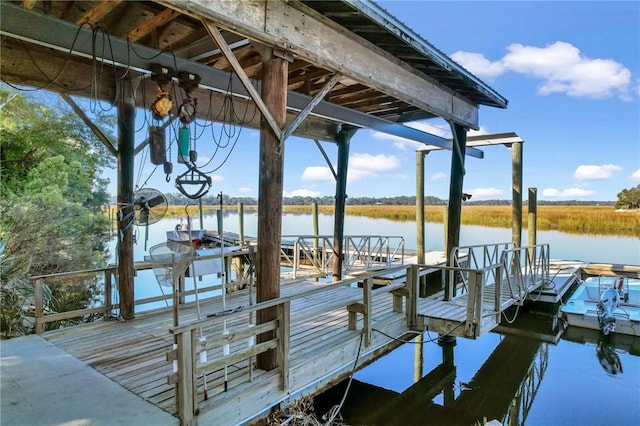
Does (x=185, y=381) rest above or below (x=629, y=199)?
below

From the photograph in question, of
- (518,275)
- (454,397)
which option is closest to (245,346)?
(454,397)

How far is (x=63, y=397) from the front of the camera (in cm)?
264

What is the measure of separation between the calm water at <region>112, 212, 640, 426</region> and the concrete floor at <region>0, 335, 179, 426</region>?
2.17 m

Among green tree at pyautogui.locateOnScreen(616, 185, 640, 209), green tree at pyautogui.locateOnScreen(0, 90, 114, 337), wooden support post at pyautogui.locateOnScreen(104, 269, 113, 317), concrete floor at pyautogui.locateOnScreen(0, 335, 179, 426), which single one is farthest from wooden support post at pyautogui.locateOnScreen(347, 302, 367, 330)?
green tree at pyautogui.locateOnScreen(616, 185, 640, 209)

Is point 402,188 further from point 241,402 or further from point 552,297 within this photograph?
point 241,402

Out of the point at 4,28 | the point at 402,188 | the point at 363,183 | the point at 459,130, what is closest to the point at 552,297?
the point at 459,130

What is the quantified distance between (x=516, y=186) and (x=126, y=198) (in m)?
7.52

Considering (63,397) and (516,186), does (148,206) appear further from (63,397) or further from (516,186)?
(516,186)

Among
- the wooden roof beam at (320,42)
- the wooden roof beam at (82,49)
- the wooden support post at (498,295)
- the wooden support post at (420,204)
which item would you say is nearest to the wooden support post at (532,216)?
the wooden support post at (420,204)

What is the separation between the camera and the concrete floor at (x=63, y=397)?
2.36 meters

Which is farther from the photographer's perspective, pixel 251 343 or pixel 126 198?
pixel 126 198

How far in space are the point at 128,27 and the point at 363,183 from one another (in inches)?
1364

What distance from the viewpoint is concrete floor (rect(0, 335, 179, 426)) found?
2.36m

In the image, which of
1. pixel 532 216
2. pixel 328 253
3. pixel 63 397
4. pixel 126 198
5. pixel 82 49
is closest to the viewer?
pixel 63 397
